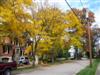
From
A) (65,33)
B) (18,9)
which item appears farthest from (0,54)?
(18,9)

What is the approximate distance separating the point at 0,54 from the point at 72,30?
18.3 metres

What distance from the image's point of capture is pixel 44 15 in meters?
50.6

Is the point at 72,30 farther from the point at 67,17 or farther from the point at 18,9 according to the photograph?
the point at 18,9

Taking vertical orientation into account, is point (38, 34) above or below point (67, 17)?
below

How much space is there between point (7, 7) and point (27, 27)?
5846 mm

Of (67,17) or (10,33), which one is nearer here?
(10,33)

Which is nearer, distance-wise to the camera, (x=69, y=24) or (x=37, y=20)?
(x=37, y=20)

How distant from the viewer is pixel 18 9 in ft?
119

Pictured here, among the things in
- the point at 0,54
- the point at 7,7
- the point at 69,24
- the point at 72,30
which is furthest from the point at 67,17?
the point at 7,7

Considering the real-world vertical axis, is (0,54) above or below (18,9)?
below

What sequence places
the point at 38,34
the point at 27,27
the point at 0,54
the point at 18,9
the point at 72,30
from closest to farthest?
the point at 18,9 < the point at 27,27 < the point at 38,34 < the point at 0,54 < the point at 72,30

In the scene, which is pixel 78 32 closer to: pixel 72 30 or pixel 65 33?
pixel 72 30

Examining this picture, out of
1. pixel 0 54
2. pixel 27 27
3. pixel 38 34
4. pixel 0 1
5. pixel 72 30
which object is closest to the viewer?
pixel 0 1

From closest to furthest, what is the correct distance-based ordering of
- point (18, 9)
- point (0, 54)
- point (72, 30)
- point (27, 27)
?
point (18, 9), point (27, 27), point (0, 54), point (72, 30)
